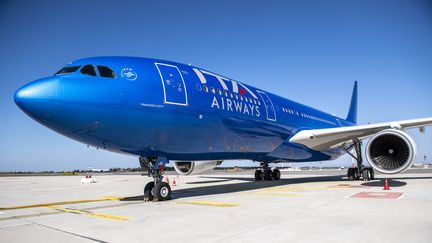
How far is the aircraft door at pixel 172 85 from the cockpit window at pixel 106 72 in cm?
130

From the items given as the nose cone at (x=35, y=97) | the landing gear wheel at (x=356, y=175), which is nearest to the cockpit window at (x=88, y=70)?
the nose cone at (x=35, y=97)

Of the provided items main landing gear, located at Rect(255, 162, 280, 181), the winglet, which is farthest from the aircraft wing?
the winglet

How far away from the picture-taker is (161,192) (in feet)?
29.1

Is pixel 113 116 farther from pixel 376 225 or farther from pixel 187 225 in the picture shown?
pixel 376 225

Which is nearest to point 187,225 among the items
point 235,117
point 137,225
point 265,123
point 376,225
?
point 137,225

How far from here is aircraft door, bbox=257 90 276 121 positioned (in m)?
12.9

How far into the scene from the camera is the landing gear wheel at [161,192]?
8.81 m

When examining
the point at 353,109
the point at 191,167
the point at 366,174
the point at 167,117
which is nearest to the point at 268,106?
the point at 191,167

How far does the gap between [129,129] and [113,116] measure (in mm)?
511

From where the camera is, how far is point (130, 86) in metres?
7.89

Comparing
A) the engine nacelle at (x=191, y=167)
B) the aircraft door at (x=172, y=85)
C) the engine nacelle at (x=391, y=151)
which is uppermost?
the aircraft door at (x=172, y=85)

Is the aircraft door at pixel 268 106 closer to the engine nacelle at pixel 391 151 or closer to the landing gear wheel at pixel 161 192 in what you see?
the engine nacelle at pixel 391 151

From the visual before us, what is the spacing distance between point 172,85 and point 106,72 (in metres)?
1.73

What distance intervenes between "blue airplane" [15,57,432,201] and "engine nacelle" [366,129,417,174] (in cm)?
4
